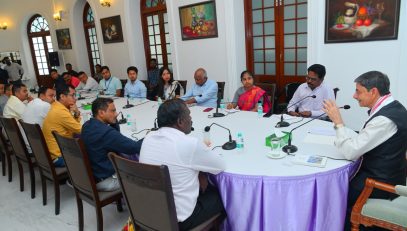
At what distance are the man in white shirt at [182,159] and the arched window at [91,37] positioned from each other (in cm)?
711

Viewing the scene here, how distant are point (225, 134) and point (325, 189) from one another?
3.22ft

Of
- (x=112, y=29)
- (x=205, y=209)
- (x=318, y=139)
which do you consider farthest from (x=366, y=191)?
(x=112, y=29)

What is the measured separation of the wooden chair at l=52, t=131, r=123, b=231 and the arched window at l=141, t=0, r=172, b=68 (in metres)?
4.64

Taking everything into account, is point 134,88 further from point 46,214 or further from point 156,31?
point 46,214

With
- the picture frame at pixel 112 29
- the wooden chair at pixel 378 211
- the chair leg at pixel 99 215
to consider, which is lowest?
the chair leg at pixel 99 215

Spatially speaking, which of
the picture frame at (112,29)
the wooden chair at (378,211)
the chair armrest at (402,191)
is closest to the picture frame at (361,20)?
the wooden chair at (378,211)

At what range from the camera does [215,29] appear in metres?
5.18

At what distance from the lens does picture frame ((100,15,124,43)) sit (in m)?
6.90

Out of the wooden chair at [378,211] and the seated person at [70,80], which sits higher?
the seated person at [70,80]

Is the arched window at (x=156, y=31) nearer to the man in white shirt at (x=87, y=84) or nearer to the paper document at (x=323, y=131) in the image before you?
the man in white shirt at (x=87, y=84)

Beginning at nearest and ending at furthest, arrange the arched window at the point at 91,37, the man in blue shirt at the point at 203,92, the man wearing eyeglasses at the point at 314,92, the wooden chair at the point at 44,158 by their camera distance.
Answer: the wooden chair at the point at 44,158 → the man wearing eyeglasses at the point at 314,92 → the man in blue shirt at the point at 203,92 → the arched window at the point at 91,37

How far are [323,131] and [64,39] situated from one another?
8077mm

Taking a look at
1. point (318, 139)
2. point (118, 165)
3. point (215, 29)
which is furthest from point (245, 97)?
point (118, 165)

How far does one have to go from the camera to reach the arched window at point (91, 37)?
7.98m
